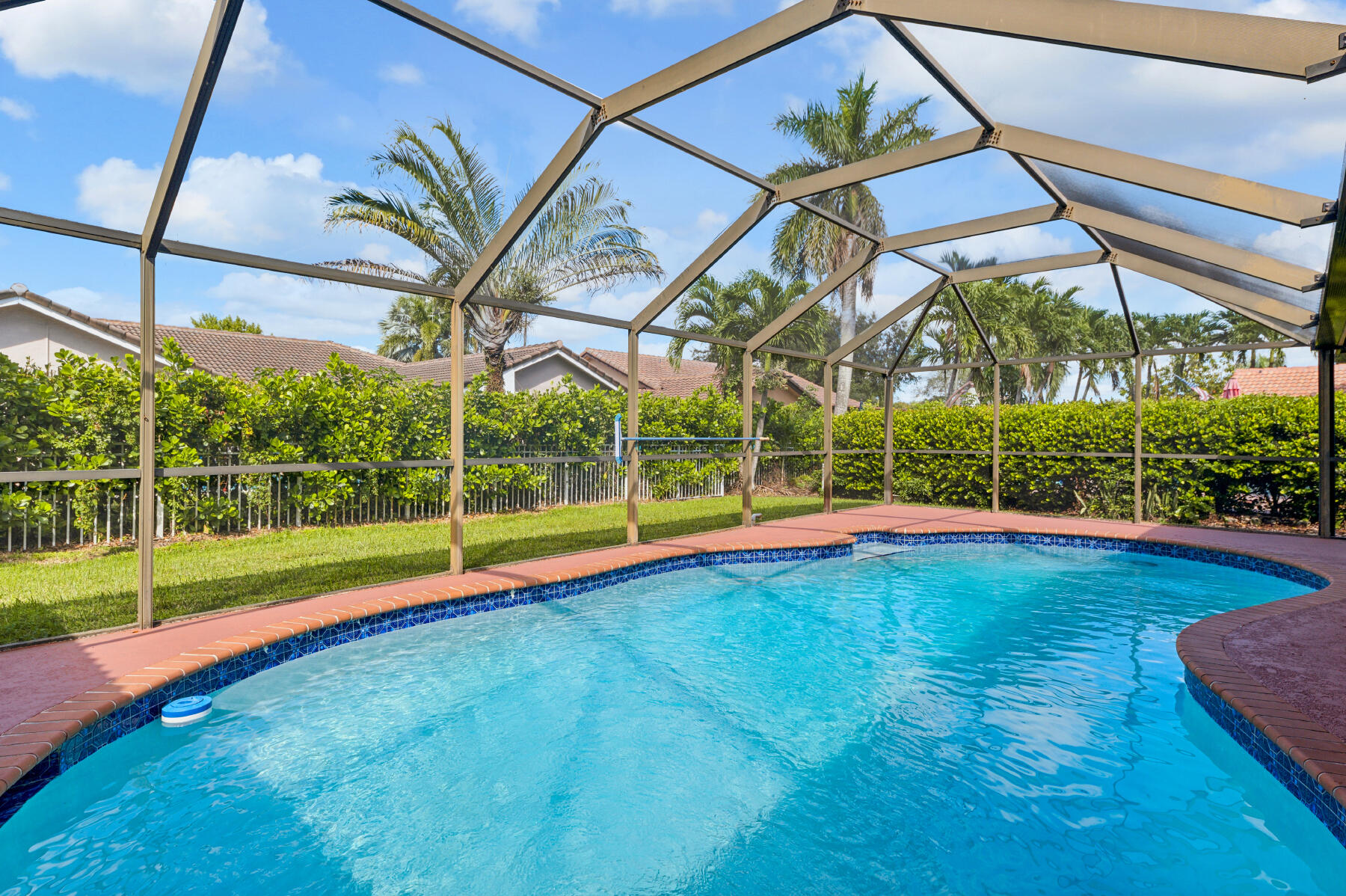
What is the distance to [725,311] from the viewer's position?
19156 millimetres

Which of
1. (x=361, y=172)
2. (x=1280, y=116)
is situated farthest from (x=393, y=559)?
(x=1280, y=116)

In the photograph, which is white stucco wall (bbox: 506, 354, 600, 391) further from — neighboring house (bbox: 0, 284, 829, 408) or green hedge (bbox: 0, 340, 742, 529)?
green hedge (bbox: 0, 340, 742, 529)

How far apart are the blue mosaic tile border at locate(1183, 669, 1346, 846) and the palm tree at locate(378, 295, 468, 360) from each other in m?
29.7

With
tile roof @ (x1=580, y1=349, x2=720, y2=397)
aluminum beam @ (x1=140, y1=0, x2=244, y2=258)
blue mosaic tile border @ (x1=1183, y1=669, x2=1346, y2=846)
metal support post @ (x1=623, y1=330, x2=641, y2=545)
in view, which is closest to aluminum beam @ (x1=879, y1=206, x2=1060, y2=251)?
metal support post @ (x1=623, y1=330, x2=641, y2=545)

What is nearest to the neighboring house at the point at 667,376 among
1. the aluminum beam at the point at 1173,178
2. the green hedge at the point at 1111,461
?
the green hedge at the point at 1111,461

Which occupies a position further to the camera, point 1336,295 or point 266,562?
point 266,562

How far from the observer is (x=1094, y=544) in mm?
9391

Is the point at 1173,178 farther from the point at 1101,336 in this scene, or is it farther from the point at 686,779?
the point at 1101,336

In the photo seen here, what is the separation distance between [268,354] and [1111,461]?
20.8 m

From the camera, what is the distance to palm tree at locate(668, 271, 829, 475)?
1867 centimetres

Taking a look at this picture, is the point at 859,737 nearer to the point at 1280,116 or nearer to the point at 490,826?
the point at 490,826

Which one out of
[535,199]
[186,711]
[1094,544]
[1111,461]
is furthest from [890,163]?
[1111,461]

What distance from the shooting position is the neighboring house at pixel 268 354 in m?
12.1

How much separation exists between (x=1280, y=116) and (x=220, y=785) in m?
6.93
